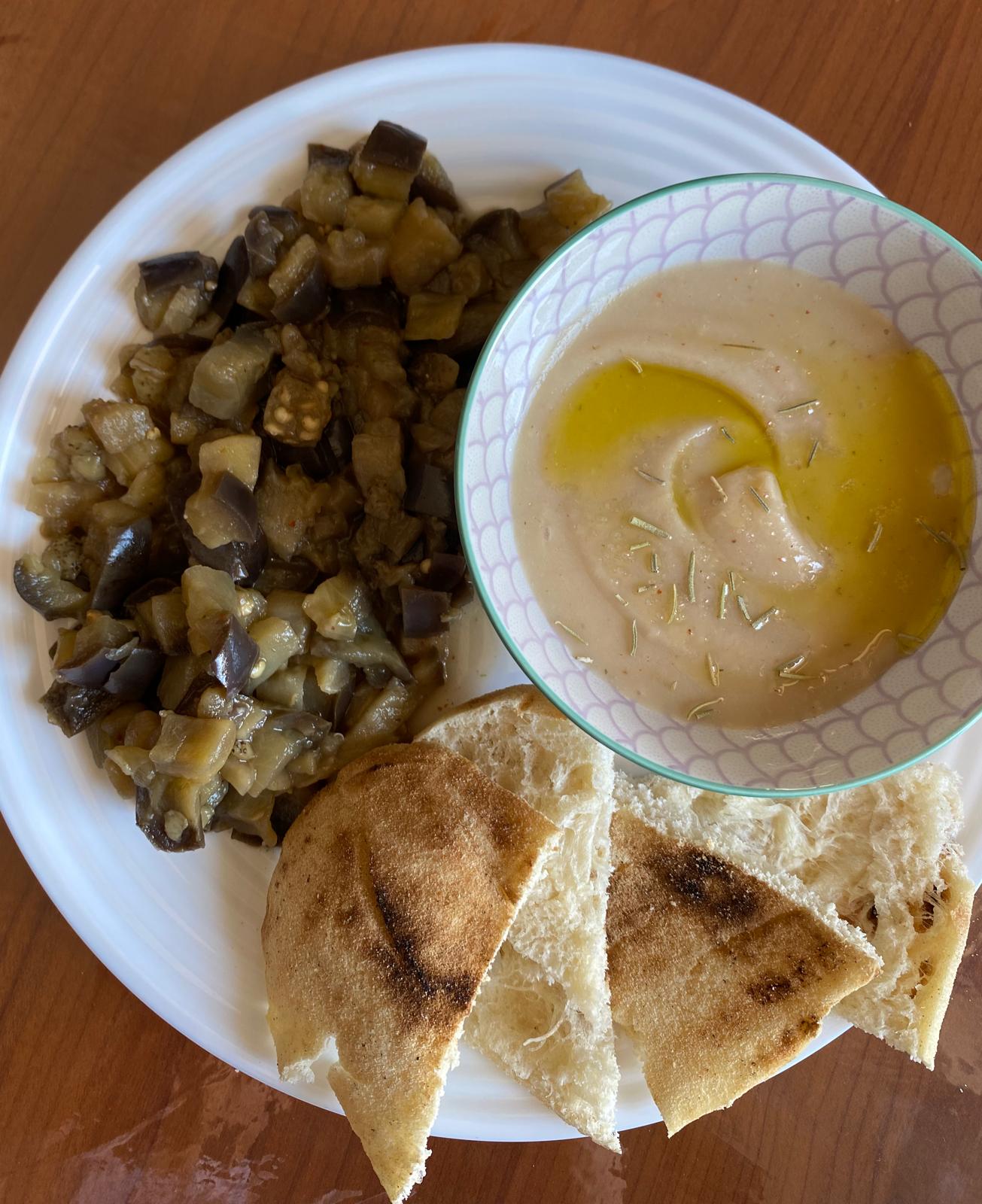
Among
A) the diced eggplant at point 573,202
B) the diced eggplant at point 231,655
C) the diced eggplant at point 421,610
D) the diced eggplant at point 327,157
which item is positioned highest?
the diced eggplant at point 573,202

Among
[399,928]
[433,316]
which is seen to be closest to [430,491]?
[433,316]

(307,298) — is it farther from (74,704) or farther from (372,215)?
(74,704)

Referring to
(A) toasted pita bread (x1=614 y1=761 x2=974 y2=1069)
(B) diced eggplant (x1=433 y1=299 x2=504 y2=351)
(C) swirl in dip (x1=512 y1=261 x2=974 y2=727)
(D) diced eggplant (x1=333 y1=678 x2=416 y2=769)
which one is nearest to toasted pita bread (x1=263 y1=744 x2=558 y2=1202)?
(D) diced eggplant (x1=333 y1=678 x2=416 y2=769)

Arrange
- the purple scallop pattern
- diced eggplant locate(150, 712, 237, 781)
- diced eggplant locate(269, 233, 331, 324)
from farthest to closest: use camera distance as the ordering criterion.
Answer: diced eggplant locate(269, 233, 331, 324) → diced eggplant locate(150, 712, 237, 781) → the purple scallop pattern

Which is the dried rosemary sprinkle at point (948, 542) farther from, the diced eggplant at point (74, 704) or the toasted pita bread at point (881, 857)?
the diced eggplant at point (74, 704)

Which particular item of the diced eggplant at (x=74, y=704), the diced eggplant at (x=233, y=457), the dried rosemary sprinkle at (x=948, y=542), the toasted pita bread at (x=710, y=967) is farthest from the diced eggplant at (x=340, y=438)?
the dried rosemary sprinkle at (x=948, y=542)

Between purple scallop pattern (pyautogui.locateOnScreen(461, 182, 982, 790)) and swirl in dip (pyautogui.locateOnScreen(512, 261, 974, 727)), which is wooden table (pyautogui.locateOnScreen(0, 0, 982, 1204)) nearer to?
purple scallop pattern (pyautogui.locateOnScreen(461, 182, 982, 790))
